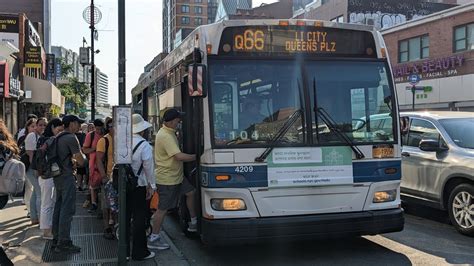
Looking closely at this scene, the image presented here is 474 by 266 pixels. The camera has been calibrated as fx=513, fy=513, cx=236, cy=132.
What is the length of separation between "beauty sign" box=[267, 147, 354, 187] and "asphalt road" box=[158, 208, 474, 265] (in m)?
1.00

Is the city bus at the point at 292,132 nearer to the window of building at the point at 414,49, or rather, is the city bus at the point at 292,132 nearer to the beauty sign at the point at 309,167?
the beauty sign at the point at 309,167

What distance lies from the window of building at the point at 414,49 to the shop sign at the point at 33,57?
73.8ft

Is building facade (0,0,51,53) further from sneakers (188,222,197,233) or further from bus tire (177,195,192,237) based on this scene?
sneakers (188,222,197,233)

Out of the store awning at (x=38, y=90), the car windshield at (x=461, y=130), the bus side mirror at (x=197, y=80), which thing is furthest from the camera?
the store awning at (x=38, y=90)

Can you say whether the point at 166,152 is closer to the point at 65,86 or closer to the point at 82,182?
the point at 82,182

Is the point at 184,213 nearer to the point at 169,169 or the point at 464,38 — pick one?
the point at 169,169

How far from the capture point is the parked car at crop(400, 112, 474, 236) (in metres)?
7.38

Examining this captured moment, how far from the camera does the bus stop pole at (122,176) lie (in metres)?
5.62

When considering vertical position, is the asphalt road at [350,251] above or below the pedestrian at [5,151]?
below

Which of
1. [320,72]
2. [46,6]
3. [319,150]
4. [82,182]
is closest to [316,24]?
[320,72]

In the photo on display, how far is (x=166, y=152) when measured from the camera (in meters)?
6.48

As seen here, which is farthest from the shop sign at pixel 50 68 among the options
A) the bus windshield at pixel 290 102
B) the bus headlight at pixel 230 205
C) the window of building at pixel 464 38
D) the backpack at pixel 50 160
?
the bus headlight at pixel 230 205

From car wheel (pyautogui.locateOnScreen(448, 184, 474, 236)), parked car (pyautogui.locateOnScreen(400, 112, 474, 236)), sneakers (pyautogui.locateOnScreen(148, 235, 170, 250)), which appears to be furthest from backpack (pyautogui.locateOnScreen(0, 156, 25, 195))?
car wheel (pyautogui.locateOnScreen(448, 184, 474, 236))

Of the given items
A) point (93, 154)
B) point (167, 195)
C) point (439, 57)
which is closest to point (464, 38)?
point (439, 57)
